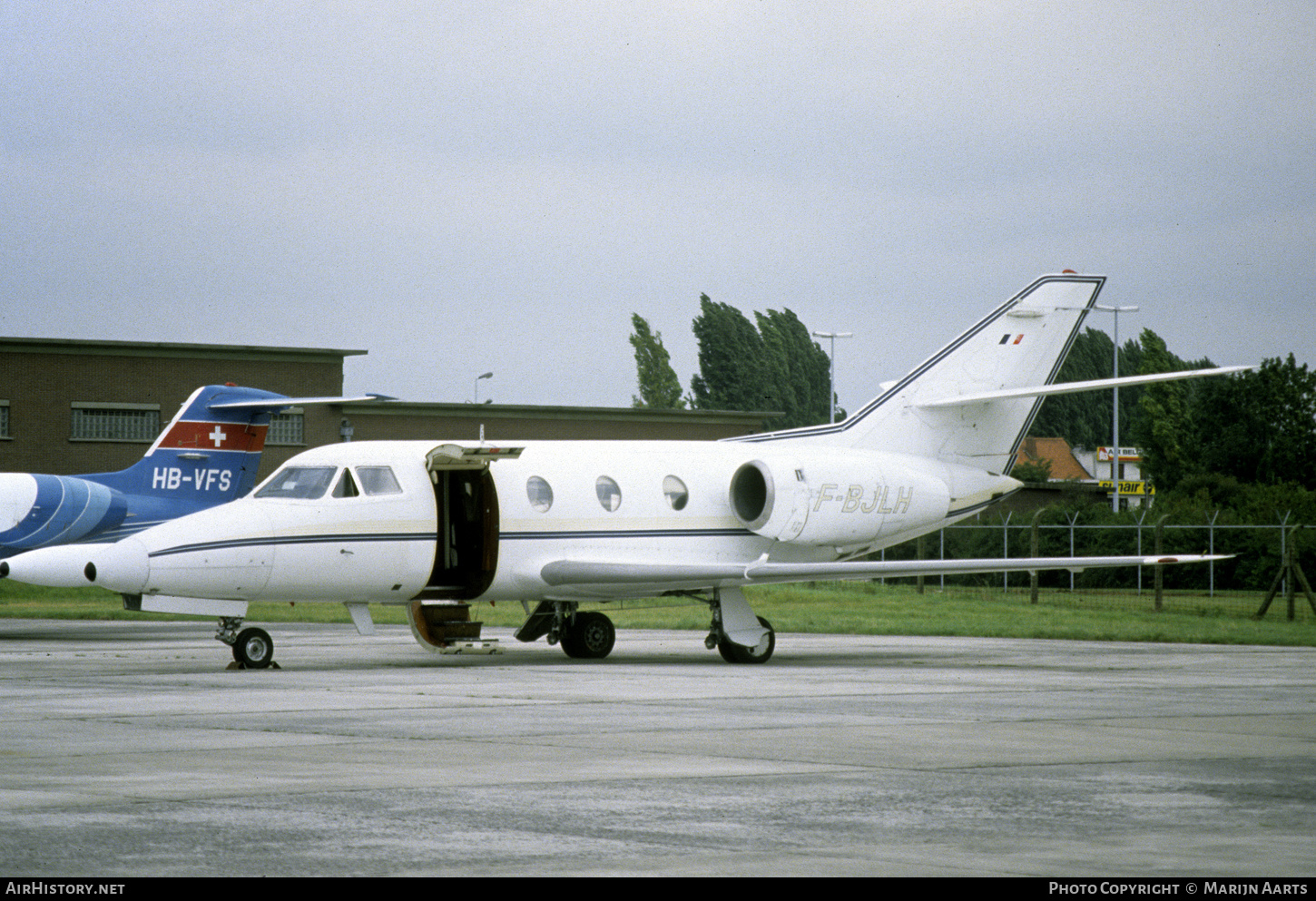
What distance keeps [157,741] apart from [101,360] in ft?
→ 135

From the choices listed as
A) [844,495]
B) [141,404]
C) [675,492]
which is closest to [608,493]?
[675,492]

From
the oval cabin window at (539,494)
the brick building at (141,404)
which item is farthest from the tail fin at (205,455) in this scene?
the brick building at (141,404)

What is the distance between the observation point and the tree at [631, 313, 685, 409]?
8106 cm

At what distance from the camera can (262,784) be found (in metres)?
8.47

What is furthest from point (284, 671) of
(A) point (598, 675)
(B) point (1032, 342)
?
(B) point (1032, 342)

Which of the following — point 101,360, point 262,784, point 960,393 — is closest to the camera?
point 262,784

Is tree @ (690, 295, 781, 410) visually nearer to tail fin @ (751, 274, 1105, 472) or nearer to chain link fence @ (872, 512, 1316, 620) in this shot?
chain link fence @ (872, 512, 1316, 620)

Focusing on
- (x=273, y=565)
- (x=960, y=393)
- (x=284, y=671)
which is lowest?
(x=284, y=671)

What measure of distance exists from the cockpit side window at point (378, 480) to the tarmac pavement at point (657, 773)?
2.28m

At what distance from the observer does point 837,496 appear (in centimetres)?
2116

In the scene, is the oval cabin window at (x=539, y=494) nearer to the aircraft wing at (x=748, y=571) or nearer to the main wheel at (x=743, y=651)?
the aircraft wing at (x=748, y=571)

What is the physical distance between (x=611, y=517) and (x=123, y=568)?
606 cm

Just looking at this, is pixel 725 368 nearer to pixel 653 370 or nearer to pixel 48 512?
pixel 653 370
